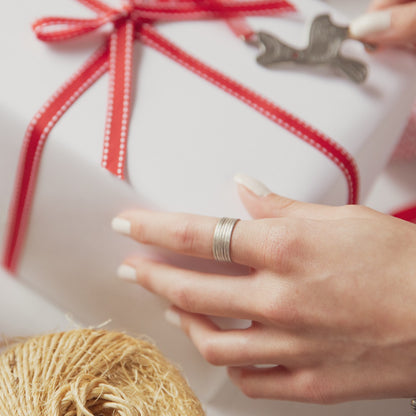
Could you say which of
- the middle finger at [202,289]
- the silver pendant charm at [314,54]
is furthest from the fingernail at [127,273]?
the silver pendant charm at [314,54]

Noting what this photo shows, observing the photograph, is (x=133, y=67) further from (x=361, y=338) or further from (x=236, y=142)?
(x=361, y=338)

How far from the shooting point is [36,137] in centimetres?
53

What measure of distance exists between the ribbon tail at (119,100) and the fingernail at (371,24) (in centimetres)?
22

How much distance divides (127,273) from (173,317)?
6 centimetres

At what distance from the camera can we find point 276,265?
1.66ft

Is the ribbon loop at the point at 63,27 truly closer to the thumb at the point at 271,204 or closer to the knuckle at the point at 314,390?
the thumb at the point at 271,204

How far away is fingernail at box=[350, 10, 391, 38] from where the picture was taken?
633 mm

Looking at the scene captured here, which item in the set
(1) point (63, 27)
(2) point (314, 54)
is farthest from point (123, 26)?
(2) point (314, 54)

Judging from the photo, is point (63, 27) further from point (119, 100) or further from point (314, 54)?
point (314, 54)

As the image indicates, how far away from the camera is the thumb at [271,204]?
531 mm

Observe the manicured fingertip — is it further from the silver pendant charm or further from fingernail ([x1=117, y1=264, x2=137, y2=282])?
the silver pendant charm

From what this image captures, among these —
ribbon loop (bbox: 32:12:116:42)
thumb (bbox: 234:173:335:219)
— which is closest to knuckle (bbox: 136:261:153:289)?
thumb (bbox: 234:173:335:219)

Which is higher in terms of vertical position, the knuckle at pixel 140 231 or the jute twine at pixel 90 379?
the knuckle at pixel 140 231

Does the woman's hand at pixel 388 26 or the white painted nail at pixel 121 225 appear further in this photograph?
the woman's hand at pixel 388 26
